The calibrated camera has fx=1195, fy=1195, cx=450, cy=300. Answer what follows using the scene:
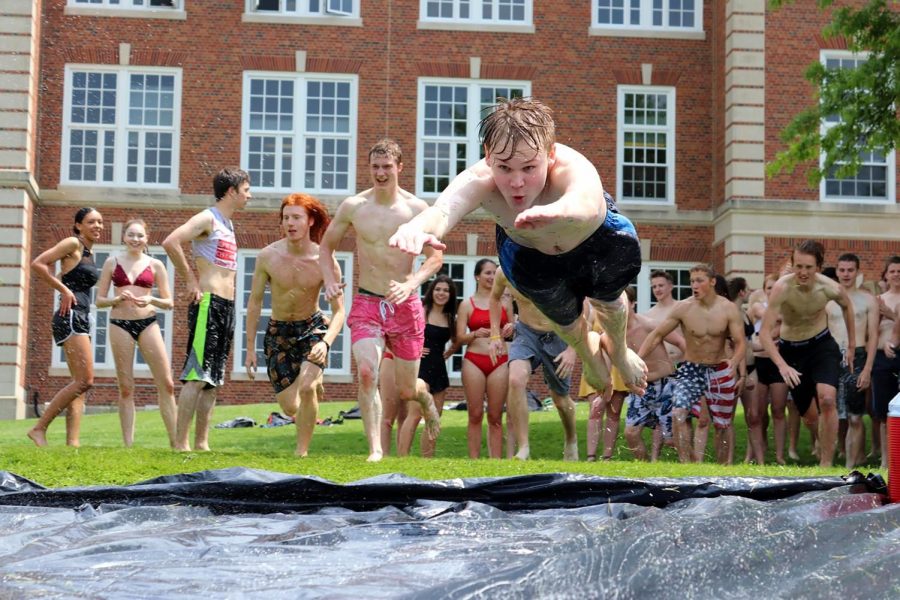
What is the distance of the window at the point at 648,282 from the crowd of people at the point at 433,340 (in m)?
10.6

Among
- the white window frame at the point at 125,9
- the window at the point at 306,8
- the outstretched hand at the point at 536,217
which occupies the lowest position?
the outstretched hand at the point at 536,217

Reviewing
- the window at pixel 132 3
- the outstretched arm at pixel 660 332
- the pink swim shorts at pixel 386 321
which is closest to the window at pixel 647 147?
the window at pixel 132 3

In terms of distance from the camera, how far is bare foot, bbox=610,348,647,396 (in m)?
7.36

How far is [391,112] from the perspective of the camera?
24.1 metres

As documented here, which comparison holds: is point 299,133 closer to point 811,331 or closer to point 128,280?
point 128,280

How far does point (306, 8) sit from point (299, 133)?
2594mm

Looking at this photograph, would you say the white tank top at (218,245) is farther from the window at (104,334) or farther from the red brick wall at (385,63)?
the red brick wall at (385,63)

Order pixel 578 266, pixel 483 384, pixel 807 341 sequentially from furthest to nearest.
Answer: pixel 483 384, pixel 807 341, pixel 578 266

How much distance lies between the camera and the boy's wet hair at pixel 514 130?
5102 millimetres

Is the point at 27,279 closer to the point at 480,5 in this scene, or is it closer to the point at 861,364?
the point at 480,5

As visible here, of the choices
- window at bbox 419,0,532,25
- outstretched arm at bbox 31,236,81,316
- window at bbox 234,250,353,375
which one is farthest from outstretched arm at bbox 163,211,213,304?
window at bbox 419,0,532,25

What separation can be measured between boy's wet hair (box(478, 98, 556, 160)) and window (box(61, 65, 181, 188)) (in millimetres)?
19361

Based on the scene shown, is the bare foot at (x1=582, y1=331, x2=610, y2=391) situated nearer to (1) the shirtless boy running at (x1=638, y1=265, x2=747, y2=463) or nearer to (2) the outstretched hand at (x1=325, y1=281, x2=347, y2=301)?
(2) the outstretched hand at (x1=325, y1=281, x2=347, y2=301)

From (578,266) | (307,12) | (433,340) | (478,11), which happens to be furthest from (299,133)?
(578,266)
